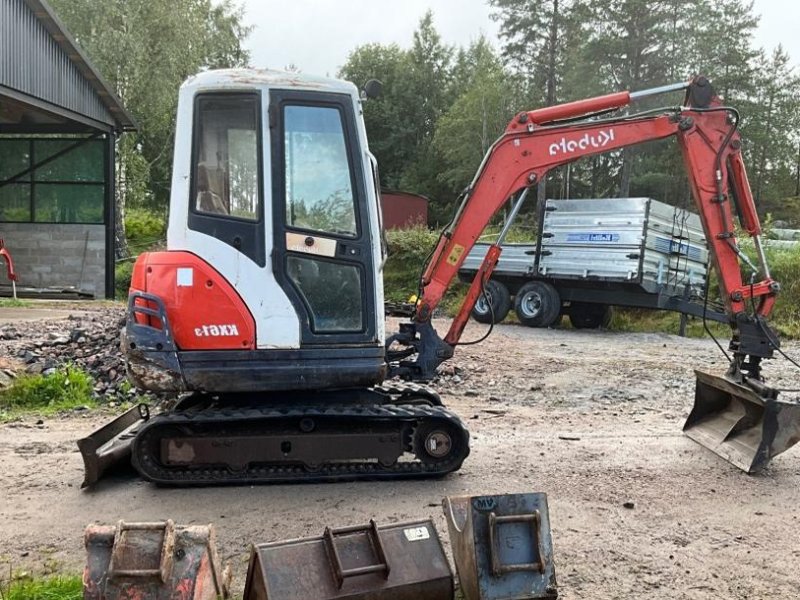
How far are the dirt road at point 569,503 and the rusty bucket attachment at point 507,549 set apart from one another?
359 mm

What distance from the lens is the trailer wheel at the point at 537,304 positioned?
1426 centimetres

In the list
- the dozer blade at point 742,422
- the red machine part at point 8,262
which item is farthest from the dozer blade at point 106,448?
the red machine part at point 8,262

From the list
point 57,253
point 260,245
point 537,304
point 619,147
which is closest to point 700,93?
point 619,147

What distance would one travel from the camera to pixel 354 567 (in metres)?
3.06

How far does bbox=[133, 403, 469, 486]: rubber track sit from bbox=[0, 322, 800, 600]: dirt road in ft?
0.27

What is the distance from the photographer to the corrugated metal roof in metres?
13.0

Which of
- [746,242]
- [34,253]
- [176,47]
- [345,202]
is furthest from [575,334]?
[176,47]

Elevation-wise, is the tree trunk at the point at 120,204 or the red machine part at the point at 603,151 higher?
the tree trunk at the point at 120,204

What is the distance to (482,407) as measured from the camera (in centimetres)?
742

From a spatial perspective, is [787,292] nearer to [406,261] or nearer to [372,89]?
[406,261]

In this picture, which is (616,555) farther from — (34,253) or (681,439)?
(34,253)

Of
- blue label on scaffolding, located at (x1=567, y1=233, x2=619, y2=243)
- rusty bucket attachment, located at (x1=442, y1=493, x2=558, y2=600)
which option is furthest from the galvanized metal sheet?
rusty bucket attachment, located at (x1=442, y1=493, x2=558, y2=600)

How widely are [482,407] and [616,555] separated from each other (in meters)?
3.60

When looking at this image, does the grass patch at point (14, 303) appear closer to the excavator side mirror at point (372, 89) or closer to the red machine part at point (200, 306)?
the red machine part at point (200, 306)
